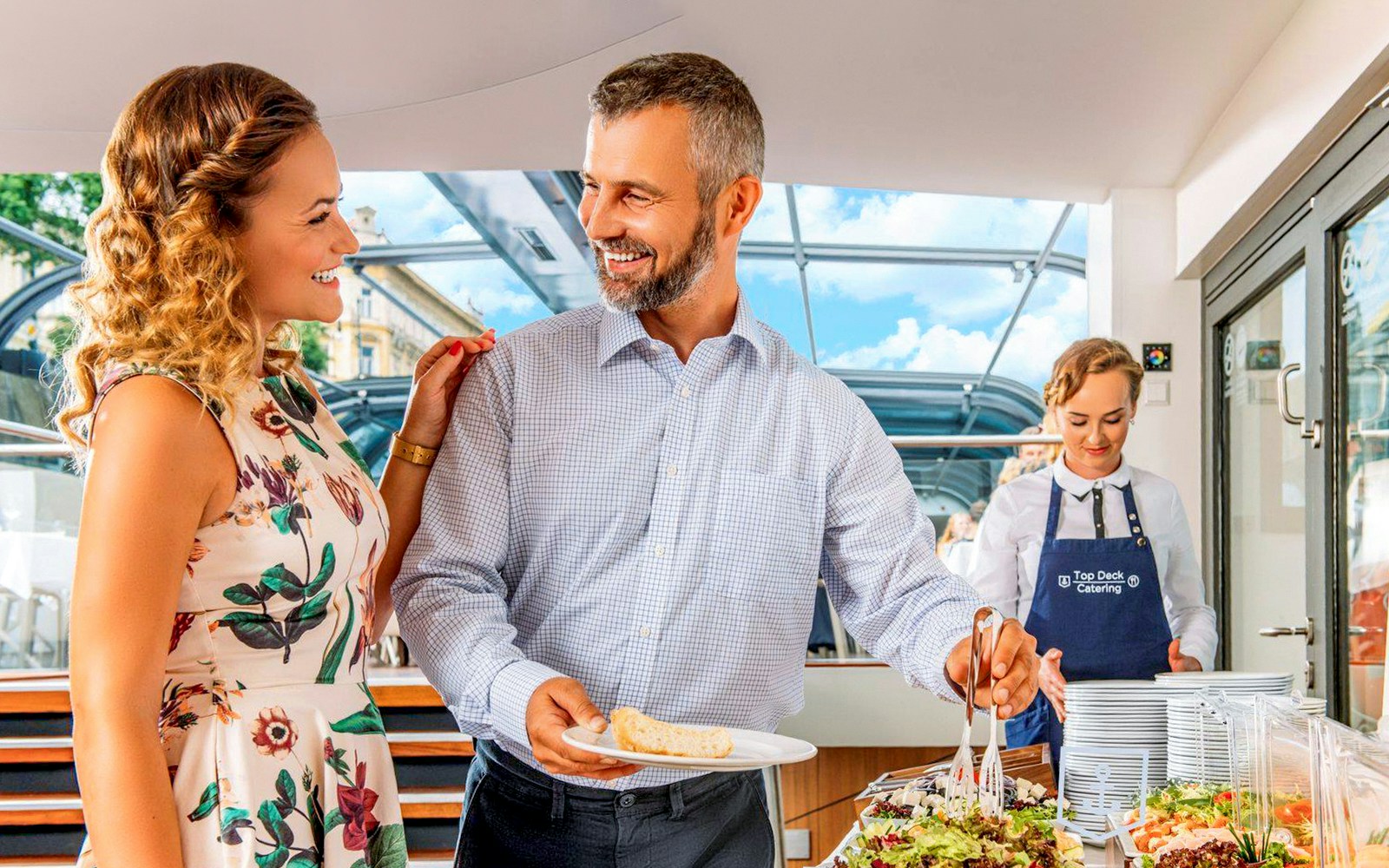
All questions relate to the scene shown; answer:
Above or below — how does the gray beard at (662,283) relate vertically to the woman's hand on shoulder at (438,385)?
above

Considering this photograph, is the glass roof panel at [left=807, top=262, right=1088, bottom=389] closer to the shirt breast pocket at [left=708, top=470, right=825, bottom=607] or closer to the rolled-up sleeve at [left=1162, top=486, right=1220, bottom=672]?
the rolled-up sleeve at [left=1162, top=486, right=1220, bottom=672]

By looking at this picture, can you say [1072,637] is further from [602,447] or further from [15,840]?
[15,840]

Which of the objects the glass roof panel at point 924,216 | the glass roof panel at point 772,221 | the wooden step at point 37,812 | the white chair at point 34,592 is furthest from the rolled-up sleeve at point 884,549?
the glass roof panel at point 924,216

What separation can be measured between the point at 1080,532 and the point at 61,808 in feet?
11.8

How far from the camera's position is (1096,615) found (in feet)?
10.3

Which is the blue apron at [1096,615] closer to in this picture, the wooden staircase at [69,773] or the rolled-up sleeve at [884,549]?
the rolled-up sleeve at [884,549]

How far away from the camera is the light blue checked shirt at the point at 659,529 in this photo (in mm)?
1679

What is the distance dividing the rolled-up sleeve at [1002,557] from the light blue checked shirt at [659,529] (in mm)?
1530

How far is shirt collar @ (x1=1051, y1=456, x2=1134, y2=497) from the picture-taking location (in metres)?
3.30

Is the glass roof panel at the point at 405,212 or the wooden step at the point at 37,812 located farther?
the glass roof panel at the point at 405,212

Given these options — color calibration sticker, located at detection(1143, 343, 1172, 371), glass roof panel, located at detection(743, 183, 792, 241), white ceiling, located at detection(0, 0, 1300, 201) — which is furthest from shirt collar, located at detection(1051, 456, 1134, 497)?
glass roof panel, located at detection(743, 183, 792, 241)

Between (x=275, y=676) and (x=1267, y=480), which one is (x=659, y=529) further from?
(x=1267, y=480)

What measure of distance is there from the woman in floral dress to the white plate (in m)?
0.32

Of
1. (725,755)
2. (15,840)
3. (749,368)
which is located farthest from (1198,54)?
(15,840)
